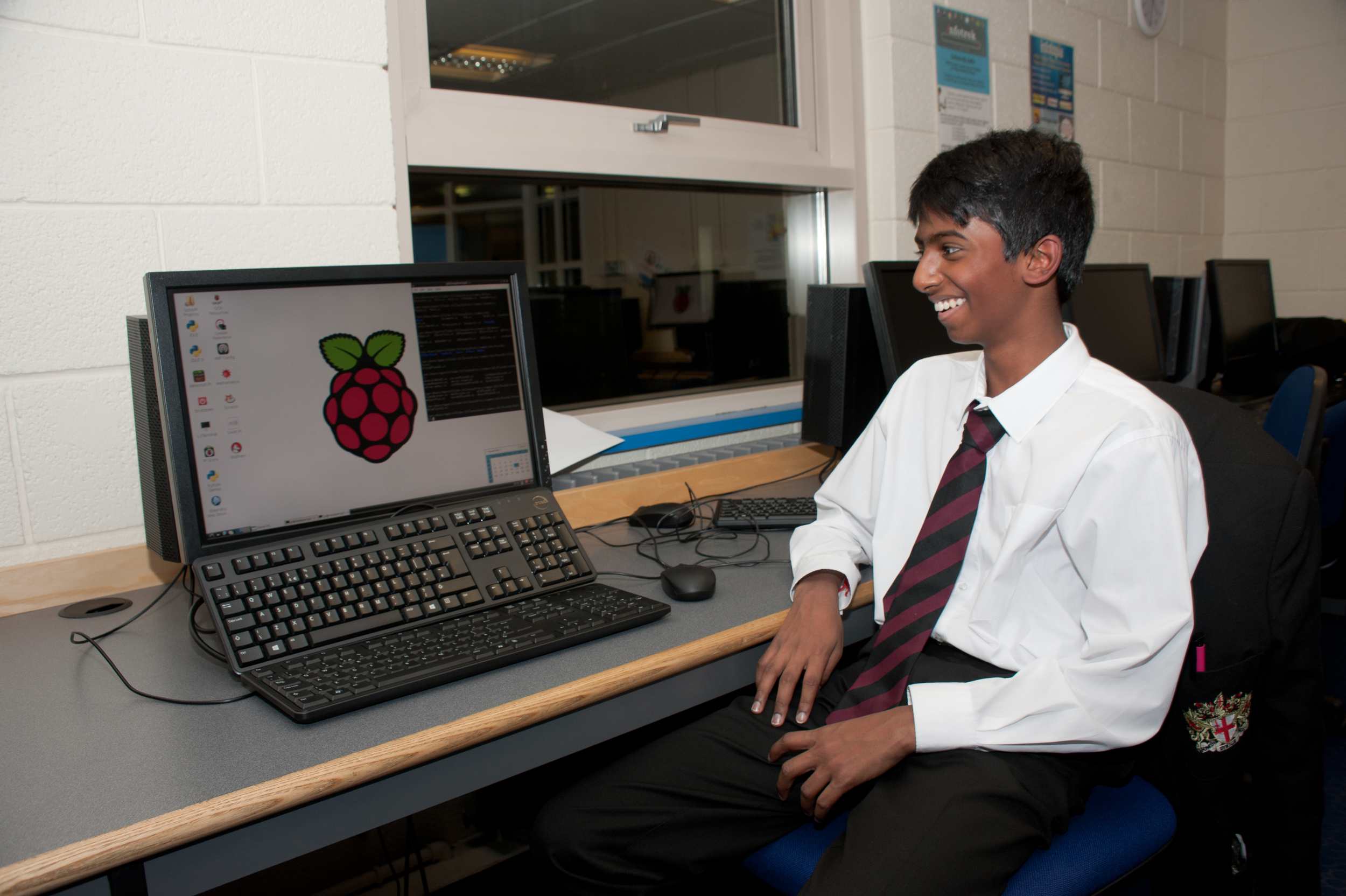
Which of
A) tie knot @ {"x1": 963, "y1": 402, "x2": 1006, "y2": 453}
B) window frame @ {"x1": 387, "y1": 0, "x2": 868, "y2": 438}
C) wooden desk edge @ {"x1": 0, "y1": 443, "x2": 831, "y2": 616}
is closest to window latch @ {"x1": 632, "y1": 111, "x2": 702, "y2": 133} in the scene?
window frame @ {"x1": 387, "y1": 0, "x2": 868, "y2": 438}

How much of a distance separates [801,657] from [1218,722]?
0.48 metres

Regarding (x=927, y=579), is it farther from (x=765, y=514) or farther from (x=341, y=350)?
(x=341, y=350)

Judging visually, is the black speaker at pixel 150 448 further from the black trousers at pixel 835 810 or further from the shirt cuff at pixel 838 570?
the shirt cuff at pixel 838 570

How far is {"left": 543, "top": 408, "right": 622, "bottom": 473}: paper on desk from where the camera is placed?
166 centimetres

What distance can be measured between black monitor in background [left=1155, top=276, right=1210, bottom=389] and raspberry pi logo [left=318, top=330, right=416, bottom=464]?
2.62m

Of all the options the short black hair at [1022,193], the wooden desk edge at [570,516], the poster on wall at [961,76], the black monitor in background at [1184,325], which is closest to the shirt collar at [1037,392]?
the short black hair at [1022,193]

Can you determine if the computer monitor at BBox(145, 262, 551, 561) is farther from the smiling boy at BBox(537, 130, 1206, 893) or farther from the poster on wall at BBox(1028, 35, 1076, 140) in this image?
the poster on wall at BBox(1028, 35, 1076, 140)

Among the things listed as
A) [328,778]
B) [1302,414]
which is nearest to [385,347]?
[328,778]

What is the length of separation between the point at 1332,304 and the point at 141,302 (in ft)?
12.5

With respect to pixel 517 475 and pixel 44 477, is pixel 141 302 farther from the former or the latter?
pixel 517 475

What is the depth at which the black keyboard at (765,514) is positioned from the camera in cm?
155

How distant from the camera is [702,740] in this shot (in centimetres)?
117

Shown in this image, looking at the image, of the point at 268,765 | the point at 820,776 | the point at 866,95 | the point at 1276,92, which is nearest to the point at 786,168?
the point at 866,95

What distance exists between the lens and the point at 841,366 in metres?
1.85
